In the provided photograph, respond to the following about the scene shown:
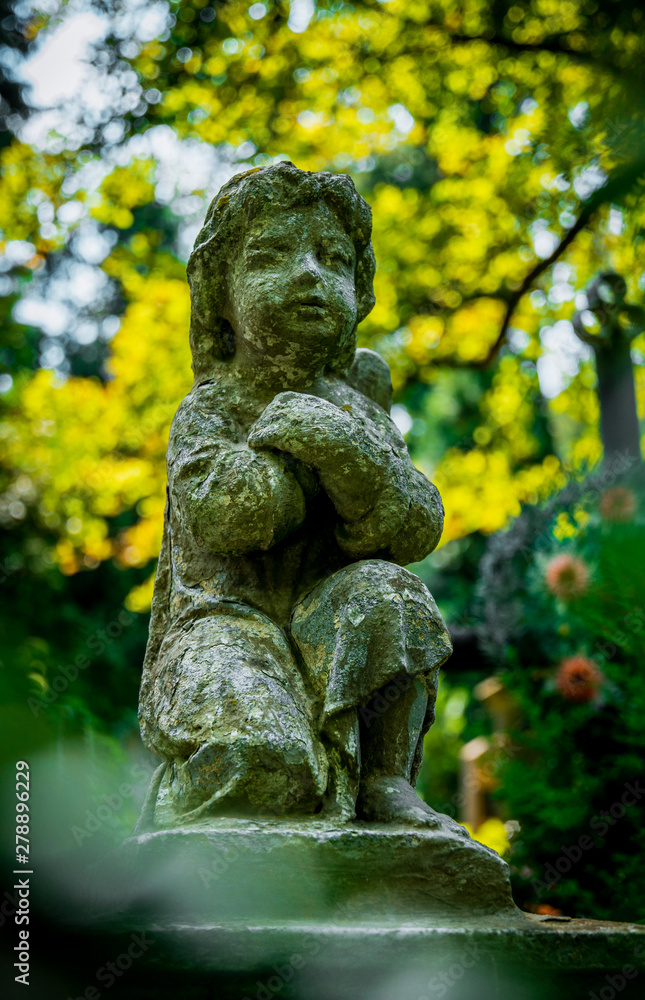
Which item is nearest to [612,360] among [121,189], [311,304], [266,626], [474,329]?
[474,329]

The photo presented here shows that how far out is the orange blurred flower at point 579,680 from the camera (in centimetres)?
623

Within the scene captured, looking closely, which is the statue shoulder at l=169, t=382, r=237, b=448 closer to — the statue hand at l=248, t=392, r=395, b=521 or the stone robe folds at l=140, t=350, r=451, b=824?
the stone robe folds at l=140, t=350, r=451, b=824

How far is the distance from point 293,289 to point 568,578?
3888 mm

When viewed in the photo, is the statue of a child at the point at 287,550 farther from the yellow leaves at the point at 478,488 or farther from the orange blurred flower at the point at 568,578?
the yellow leaves at the point at 478,488

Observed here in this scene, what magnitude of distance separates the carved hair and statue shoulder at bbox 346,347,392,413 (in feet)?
0.61

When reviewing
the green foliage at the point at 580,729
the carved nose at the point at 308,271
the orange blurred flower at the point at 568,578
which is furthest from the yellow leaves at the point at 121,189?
the carved nose at the point at 308,271

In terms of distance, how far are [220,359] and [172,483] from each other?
567mm

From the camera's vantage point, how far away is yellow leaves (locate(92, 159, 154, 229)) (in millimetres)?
9219

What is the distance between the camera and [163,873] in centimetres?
255

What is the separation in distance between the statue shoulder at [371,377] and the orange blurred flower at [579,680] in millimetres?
3062

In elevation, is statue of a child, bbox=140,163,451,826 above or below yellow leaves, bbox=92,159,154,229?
below

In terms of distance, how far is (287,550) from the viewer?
341 centimetres

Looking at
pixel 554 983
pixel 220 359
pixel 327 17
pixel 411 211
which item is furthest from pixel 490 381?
pixel 554 983

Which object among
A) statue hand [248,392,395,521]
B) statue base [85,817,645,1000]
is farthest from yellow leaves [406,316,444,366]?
statue base [85,817,645,1000]
